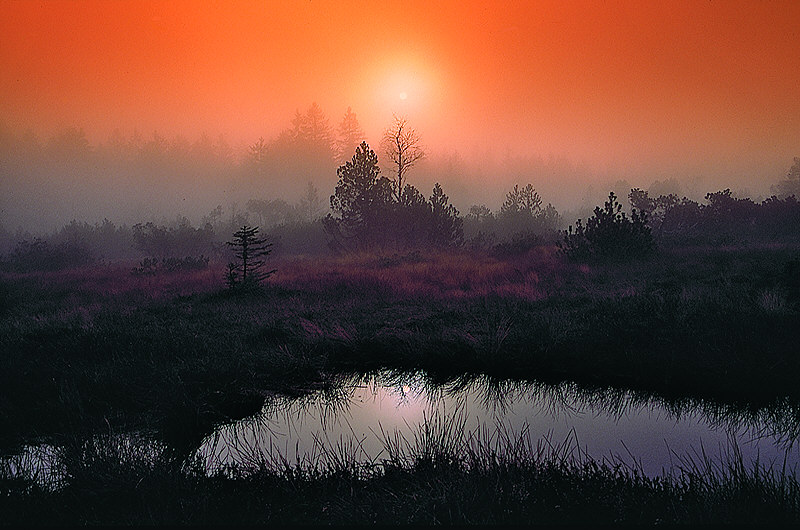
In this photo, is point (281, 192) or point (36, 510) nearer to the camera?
point (36, 510)

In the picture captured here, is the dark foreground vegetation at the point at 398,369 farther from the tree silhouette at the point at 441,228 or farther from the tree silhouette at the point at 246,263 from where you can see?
the tree silhouette at the point at 441,228

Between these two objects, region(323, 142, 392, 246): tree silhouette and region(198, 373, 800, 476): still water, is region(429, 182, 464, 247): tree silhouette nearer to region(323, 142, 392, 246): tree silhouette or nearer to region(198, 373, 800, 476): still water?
region(323, 142, 392, 246): tree silhouette

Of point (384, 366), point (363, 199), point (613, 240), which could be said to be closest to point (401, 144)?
point (363, 199)

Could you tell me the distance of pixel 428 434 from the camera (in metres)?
4.50

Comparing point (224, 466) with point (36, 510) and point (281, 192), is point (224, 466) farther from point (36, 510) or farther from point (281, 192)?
point (281, 192)

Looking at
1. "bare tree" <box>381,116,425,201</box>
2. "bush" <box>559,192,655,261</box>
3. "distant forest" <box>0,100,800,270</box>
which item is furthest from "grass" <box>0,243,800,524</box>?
"bare tree" <box>381,116,425,201</box>

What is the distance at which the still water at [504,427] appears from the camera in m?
4.42

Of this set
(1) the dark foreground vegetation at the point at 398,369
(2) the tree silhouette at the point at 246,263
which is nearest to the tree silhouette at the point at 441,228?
(1) the dark foreground vegetation at the point at 398,369

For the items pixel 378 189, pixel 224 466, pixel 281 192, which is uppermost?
pixel 281 192

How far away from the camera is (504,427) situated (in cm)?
512

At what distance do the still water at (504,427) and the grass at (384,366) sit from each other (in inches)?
9.6

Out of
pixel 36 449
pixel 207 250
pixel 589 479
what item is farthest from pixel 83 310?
pixel 207 250

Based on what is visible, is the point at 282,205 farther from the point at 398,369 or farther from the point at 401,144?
the point at 398,369

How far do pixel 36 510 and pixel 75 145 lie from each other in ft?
320
